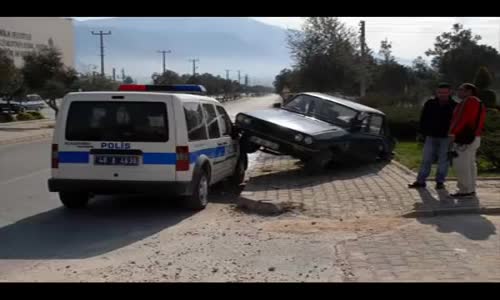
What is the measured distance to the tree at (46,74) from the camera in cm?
3303

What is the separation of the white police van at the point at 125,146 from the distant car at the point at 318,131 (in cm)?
298

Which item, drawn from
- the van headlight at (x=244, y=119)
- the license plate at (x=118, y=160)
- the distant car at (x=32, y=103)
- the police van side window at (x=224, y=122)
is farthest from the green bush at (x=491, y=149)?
the distant car at (x=32, y=103)

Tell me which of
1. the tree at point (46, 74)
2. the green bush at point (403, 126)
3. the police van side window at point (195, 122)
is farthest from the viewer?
the tree at point (46, 74)

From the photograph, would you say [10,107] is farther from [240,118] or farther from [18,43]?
[240,118]

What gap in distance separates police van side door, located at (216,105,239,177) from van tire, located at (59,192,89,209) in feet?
8.04

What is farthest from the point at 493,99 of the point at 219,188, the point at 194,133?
the point at 194,133

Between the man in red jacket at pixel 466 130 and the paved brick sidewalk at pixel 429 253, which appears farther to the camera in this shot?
the man in red jacket at pixel 466 130

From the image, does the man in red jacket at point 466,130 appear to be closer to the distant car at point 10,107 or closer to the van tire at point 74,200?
the van tire at point 74,200

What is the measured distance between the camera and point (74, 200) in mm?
8844

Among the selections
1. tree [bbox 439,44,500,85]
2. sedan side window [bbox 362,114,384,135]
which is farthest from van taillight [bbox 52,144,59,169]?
tree [bbox 439,44,500,85]

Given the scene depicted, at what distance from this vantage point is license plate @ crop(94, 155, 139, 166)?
8172 mm

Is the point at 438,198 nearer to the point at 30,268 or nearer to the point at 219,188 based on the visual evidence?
the point at 219,188

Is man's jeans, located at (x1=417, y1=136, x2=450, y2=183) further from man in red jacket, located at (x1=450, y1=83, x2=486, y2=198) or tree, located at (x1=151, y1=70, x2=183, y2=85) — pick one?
tree, located at (x1=151, y1=70, x2=183, y2=85)
